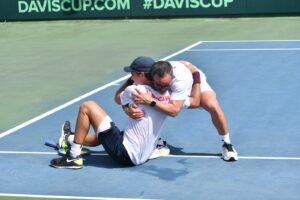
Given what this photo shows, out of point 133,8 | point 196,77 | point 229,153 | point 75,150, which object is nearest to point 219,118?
point 229,153

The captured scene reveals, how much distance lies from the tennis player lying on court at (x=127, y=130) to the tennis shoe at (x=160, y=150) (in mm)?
257

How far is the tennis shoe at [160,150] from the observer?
7379 mm

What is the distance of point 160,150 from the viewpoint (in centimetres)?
748

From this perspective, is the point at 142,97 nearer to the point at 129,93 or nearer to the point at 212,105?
the point at 129,93

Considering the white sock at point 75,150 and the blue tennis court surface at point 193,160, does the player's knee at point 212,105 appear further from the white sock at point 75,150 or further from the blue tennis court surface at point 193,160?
the white sock at point 75,150

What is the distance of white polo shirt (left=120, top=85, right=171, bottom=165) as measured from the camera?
6.91 metres

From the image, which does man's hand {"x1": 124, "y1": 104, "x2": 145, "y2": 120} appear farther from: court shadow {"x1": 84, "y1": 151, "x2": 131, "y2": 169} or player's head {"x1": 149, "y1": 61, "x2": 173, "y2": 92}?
court shadow {"x1": 84, "y1": 151, "x2": 131, "y2": 169}

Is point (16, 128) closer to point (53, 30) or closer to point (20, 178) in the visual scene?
point (20, 178)

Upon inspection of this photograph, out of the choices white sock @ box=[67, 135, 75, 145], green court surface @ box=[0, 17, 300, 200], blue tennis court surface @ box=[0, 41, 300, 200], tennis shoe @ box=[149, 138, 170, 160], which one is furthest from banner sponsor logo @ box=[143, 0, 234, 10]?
white sock @ box=[67, 135, 75, 145]

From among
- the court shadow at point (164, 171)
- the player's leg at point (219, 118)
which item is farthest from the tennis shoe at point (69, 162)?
the player's leg at point (219, 118)

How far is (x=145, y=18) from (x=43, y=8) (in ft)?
11.6

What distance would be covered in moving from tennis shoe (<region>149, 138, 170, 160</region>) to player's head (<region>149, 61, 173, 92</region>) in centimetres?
92

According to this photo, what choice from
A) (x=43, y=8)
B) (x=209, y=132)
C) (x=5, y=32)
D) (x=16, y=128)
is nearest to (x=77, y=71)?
(x=16, y=128)

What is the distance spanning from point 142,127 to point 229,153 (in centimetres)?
98
